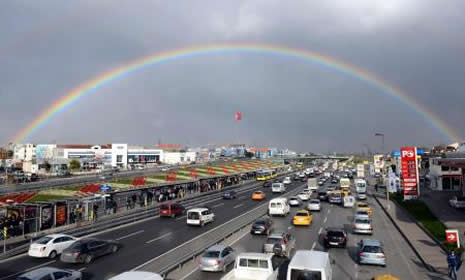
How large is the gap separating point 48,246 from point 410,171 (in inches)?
1655

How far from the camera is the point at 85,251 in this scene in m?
19.2

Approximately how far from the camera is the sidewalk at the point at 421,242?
19595 millimetres

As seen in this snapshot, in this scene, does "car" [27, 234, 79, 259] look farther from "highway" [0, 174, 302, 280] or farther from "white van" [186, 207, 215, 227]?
"white van" [186, 207, 215, 227]

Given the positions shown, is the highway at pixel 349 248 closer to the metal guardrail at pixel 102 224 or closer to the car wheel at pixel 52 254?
the car wheel at pixel 52 254

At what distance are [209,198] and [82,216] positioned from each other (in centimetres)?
2443

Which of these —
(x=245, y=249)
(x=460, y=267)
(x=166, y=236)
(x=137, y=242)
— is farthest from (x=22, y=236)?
(x=460, y=267)

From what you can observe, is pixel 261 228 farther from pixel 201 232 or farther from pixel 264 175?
pixel 264 175

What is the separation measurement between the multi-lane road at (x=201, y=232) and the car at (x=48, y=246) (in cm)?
39

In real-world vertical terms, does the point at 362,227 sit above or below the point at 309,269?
below

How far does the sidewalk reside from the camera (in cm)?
1960

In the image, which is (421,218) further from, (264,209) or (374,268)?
(374,268)

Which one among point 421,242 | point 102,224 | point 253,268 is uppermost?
point 253,268

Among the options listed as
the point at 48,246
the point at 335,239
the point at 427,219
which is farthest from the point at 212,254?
the point at 427,219

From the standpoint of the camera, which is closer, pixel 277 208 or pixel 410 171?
pixel 277 208
